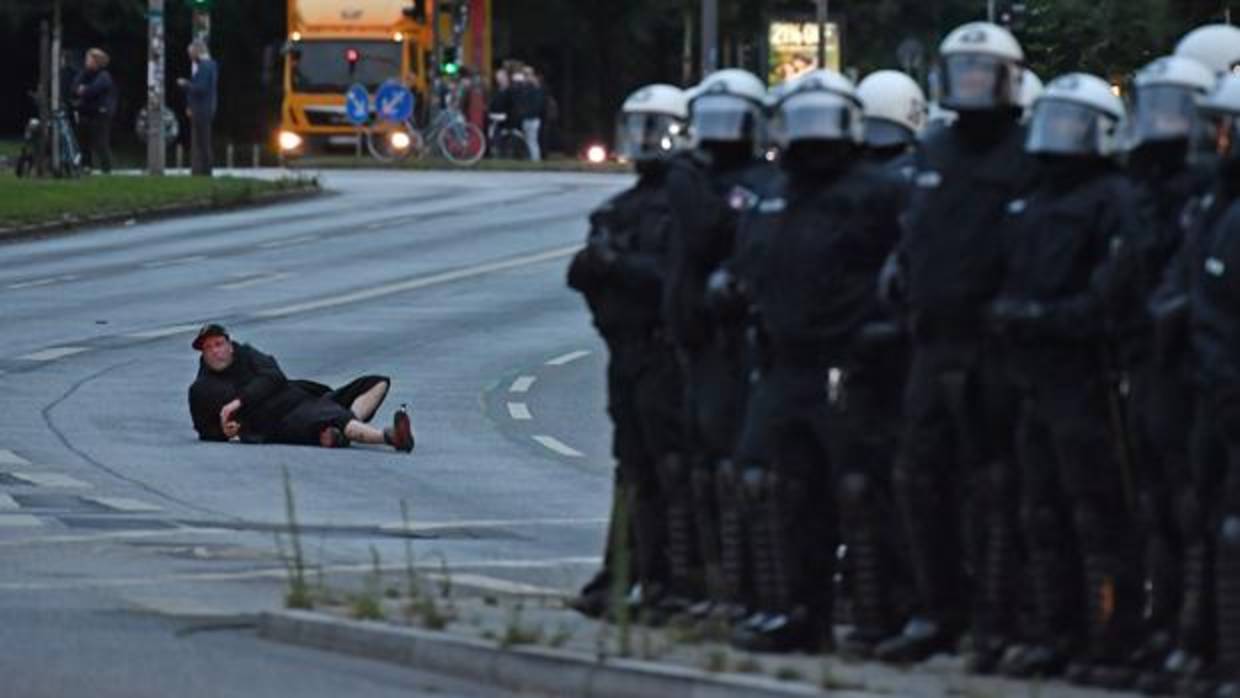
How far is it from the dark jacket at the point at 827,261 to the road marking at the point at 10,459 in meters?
9.45

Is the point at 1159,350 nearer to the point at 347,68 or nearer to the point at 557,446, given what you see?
the point at 557,446

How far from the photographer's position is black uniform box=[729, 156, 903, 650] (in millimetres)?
11555

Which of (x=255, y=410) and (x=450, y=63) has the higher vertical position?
(x=255, y=410)

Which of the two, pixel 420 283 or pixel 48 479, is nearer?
pixel 48 479

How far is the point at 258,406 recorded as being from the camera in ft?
71.8

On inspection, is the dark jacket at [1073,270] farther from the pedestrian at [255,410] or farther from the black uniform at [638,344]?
the pedestrian at [255,410]

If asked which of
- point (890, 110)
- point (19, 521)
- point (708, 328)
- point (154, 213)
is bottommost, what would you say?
point (154, 213)

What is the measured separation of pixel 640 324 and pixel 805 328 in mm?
1285

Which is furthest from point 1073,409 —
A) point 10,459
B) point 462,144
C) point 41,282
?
point 462,144

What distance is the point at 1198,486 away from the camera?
10.5 m

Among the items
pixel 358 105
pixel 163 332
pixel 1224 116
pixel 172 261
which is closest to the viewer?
pixel 1224 116

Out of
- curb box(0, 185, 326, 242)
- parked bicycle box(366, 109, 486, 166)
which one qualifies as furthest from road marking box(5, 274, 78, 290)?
parked bicycle box(366, 109, 486, 166)

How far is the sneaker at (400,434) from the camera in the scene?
845 inches

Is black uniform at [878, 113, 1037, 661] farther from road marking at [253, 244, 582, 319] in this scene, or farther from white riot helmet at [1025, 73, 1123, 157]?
road marking at [253, 244, 582, 319]
